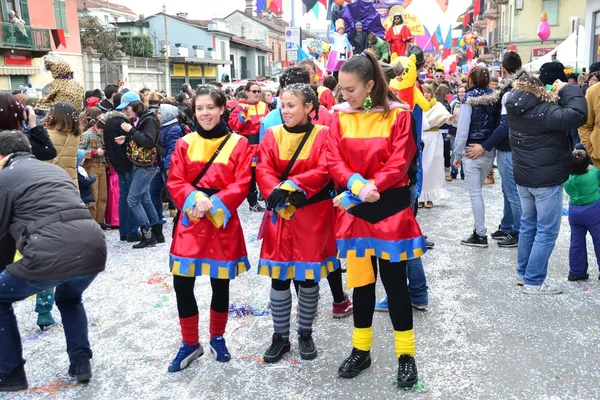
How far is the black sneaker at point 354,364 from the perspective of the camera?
3285 millimetres

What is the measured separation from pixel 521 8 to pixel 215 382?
41.9 meters

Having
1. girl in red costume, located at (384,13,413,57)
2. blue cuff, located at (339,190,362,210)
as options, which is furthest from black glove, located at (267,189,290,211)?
girl in red costume, located at (384,13,413,57)

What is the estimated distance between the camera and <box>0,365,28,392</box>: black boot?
3270mm

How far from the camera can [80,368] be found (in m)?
3.37

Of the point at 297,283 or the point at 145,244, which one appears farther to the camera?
the point at 145,244

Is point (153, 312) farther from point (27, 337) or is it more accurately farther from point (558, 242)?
point (558, 242)

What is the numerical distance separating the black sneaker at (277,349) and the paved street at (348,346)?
7 cm

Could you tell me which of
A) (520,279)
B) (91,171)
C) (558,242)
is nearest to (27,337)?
(91,171)

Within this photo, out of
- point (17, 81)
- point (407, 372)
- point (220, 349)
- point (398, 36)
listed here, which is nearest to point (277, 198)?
point (220, 349)

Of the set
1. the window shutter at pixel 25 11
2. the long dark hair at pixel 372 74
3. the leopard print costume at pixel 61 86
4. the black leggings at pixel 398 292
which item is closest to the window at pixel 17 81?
the window shutter at pixel 25 11

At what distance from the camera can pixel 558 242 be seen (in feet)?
19.7

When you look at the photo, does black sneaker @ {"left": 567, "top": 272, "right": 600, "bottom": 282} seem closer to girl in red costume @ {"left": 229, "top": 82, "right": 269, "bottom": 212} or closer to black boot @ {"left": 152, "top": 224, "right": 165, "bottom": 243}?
girl in red costume @ {"left": 229, "top": 82, "right": 269, "bottom": 212}

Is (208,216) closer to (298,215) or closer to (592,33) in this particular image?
(298,215)

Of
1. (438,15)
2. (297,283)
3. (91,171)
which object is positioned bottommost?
(297,283)
